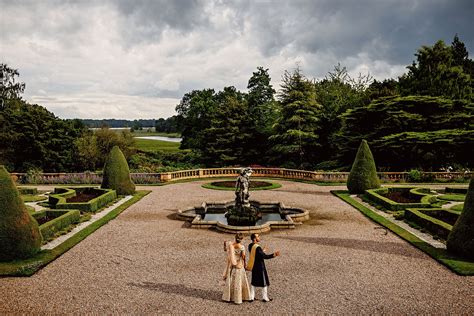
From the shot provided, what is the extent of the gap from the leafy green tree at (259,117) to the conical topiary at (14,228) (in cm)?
3589

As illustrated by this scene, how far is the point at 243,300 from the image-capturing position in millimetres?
10305

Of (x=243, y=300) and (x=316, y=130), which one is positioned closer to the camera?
(x=243, y=300)

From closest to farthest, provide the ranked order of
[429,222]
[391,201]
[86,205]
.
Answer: [429,222]
[86,205]
[391,201]

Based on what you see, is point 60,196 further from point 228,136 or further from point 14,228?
point 228,136

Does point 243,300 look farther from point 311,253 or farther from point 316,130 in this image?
Result: point 316,130

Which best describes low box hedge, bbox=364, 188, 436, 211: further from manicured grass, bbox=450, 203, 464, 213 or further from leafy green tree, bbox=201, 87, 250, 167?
leafy green tree, bbox=201, 87, 250, 167

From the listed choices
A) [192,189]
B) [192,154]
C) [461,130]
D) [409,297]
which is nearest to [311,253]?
[409,297]

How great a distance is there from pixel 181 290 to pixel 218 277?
1.41 metres

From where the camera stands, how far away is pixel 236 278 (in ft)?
33.3

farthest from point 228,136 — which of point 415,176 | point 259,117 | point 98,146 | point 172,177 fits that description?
point 415,176

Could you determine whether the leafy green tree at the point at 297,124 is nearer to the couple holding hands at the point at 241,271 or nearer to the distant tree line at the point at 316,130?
the distant tree line at the point at 316,130

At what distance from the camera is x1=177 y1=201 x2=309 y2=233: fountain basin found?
17.9 m

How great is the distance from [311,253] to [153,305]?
6.55m

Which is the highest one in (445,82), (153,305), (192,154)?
(445,82)
